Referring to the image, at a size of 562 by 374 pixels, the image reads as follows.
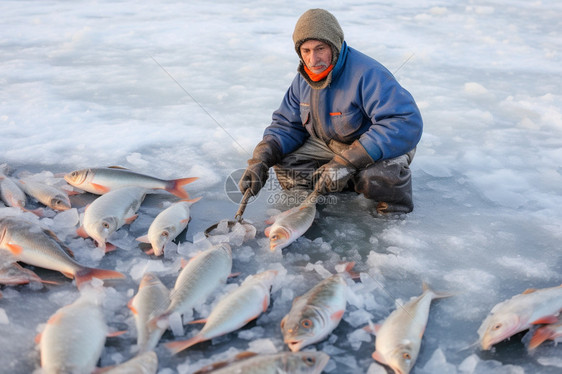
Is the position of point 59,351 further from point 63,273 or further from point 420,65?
point 420,65

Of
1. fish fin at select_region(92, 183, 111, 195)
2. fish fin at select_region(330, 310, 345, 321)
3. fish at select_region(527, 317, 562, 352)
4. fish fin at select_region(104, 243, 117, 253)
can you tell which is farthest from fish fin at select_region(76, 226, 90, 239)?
fish at select_region(527, 317, 562, 352)

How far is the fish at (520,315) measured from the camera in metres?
2.31

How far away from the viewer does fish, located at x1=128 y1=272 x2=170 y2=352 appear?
7.47 feet

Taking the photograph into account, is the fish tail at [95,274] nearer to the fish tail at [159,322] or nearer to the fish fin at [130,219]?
the fish tail at [159,322]

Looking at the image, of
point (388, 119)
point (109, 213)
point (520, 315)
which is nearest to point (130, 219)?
point (109, 213)

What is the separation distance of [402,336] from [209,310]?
95cm

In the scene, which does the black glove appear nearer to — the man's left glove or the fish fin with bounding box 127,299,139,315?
the man's left glove

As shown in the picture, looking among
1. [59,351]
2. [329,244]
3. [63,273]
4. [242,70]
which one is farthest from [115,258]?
[242,70]

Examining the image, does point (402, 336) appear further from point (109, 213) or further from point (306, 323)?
point (109, 213)

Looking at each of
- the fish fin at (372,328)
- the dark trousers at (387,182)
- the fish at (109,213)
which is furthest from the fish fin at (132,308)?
the dark trousers at (387,182)

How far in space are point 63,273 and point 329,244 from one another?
158 centimetres

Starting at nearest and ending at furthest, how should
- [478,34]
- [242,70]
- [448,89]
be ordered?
1. [448,89]
2. [242,70]
3. [478,34]

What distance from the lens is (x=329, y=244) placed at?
3225 mm

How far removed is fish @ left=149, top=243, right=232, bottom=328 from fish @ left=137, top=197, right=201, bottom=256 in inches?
13.3
